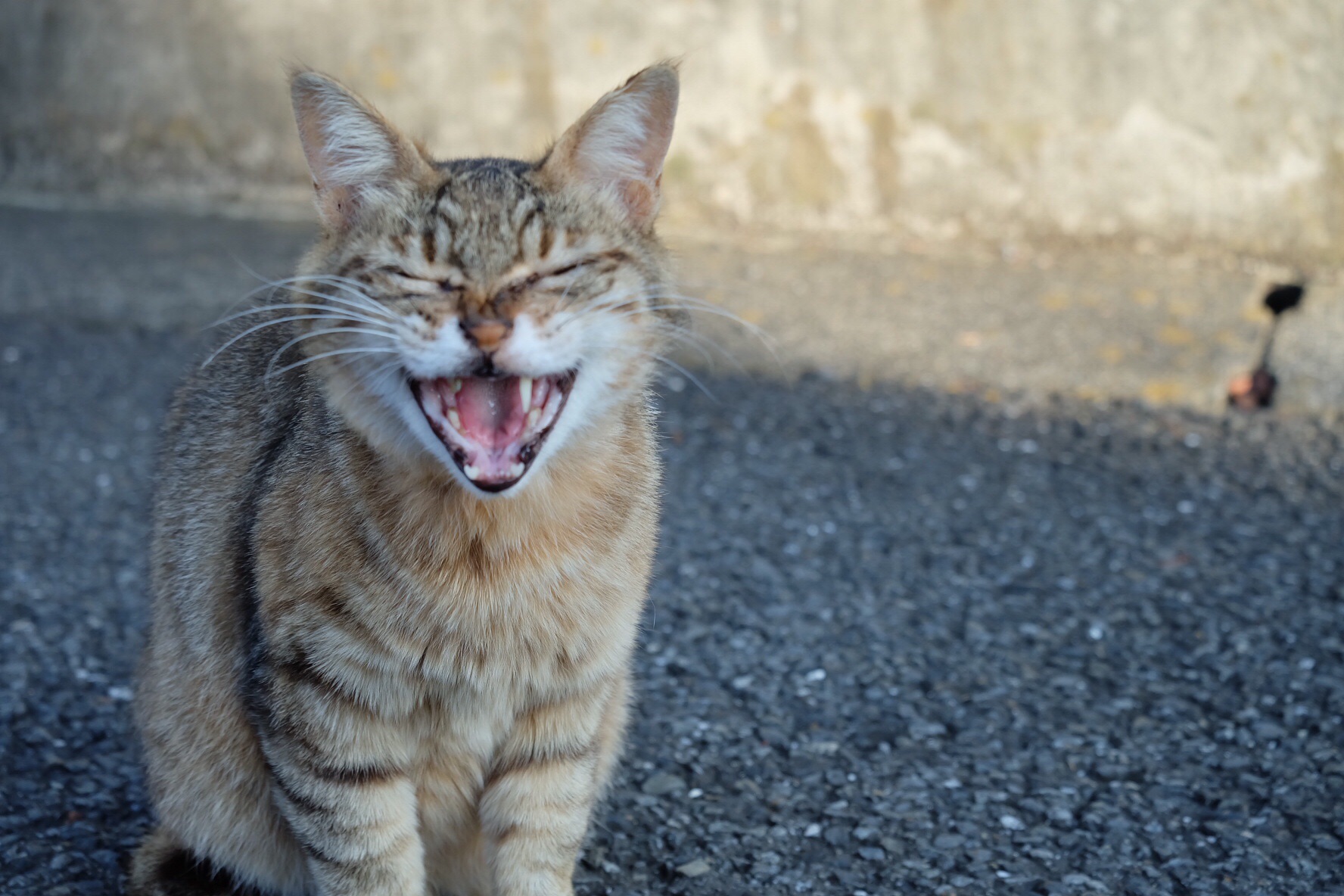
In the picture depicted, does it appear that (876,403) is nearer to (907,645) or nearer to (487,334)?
(907,645)

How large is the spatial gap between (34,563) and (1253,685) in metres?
3.18

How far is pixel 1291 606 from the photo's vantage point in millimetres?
3375

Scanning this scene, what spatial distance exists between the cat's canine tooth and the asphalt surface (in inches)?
38.7

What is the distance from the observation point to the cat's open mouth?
1.86 m

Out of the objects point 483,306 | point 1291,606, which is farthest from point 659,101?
point 1291,606

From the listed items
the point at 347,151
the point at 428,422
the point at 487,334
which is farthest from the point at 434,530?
the point at 347,151

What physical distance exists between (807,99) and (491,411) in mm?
4273

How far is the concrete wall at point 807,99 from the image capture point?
536 centimetres

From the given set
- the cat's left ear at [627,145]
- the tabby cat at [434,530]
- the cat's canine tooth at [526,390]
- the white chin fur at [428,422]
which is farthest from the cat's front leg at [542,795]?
the cat's left ear at [627,145]

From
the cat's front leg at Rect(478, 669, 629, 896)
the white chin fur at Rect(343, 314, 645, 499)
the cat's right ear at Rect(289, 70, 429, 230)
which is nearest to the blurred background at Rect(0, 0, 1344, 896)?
the cat's front leg at Rect(478, 669, 629, 896)

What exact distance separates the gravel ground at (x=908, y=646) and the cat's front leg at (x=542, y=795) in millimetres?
275

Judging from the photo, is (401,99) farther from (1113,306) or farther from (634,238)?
(634,238)

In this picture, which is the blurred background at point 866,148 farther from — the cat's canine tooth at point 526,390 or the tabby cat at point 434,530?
the cat's canine tooth at point 526,390

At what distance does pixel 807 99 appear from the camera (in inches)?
229
